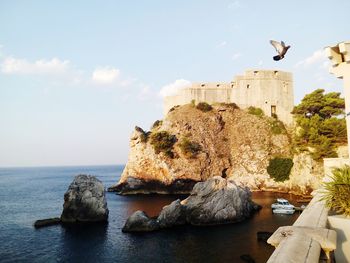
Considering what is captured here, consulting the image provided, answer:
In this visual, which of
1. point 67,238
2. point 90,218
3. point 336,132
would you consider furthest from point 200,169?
point 67,238

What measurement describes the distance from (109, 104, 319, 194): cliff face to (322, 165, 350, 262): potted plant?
61854 millimetres

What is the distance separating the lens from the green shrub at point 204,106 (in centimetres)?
8312

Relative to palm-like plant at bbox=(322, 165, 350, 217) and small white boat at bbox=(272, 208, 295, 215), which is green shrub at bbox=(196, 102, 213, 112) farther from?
palm-like plant at bbox=(322, 165, 350, 217)

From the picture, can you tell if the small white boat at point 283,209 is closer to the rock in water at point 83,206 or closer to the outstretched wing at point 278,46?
the rock in water at point 83,206

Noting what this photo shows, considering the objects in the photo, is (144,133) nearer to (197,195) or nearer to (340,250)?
(197,195)

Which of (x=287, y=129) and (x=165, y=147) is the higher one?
(x=287, y=129)

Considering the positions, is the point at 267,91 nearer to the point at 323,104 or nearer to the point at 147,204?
the point at 323,104

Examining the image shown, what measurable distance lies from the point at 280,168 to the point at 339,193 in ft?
213

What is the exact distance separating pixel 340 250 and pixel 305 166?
62.1 m

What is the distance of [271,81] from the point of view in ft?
270

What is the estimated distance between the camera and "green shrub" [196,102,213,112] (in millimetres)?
83125

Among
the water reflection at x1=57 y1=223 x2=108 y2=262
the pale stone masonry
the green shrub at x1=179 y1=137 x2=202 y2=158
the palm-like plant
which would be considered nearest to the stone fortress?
the green shrub at x1=179 y1=137 x2=202 y2=158

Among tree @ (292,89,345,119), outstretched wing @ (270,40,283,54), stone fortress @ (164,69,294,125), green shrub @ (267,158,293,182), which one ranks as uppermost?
stone fortress @ (164,69,294,125)

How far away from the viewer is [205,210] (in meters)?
40.3
